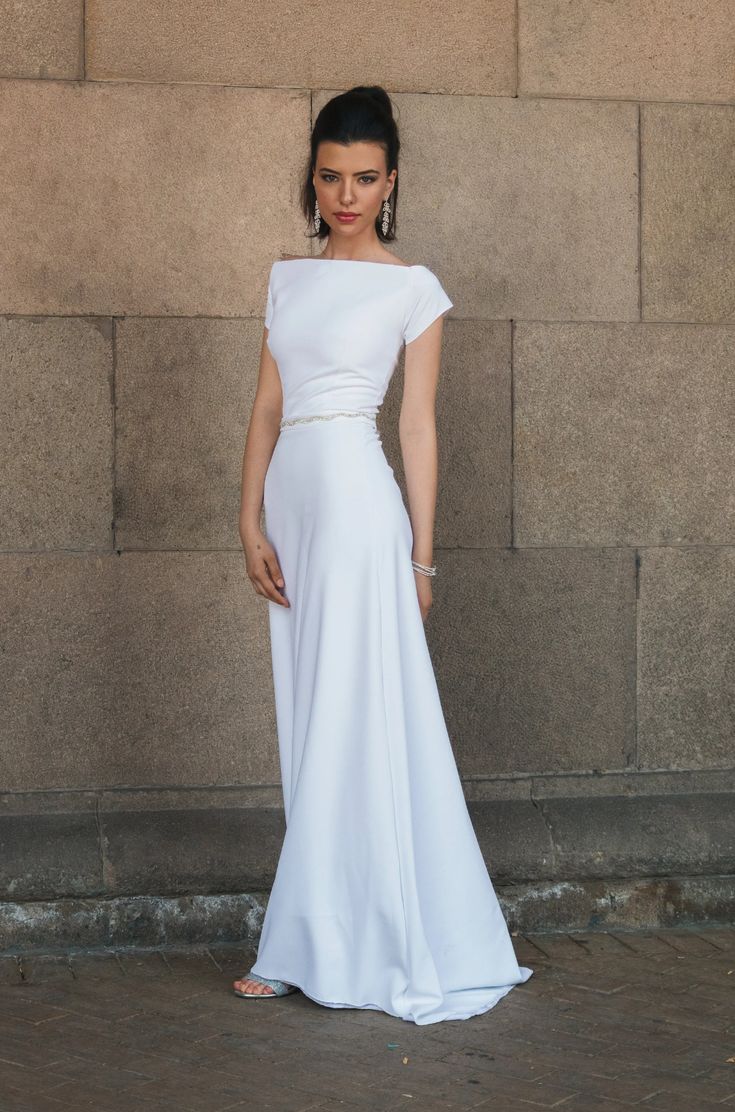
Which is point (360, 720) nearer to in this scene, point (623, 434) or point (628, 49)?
point (623, 434)

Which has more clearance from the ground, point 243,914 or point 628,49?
point 628,49

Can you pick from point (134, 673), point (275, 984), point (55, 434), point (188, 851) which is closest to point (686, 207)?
point (55, 434)

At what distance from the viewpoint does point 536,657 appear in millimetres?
5422

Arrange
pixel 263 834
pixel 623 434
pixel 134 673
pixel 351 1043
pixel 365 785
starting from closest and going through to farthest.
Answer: pixel 351 1043 < pixel 365 785 < pixel 263 834 < pixel 134 673 < pixel 623 434

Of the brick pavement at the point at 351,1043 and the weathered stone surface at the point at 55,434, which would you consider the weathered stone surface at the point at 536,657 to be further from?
the weathered stone surface at the point at 55,434

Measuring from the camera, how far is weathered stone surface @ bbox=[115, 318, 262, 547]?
5.19 metres

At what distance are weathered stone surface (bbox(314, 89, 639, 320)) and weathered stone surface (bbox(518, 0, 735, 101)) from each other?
0.28 feet

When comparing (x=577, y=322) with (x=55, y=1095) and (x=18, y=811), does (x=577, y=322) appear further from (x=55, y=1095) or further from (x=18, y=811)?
(x=55, y=1095)

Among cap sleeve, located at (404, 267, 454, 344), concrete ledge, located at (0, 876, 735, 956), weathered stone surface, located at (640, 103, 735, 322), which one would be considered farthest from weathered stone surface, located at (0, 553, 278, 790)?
weathered stone surface, located at (640, 103, 735, 322)

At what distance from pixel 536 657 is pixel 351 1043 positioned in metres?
1.98

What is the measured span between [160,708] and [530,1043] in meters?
1.98

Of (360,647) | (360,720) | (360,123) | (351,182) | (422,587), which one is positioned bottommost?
(360,720)

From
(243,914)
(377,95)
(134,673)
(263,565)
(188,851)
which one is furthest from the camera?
(134,673)

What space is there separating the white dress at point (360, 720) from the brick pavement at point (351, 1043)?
0.15m
